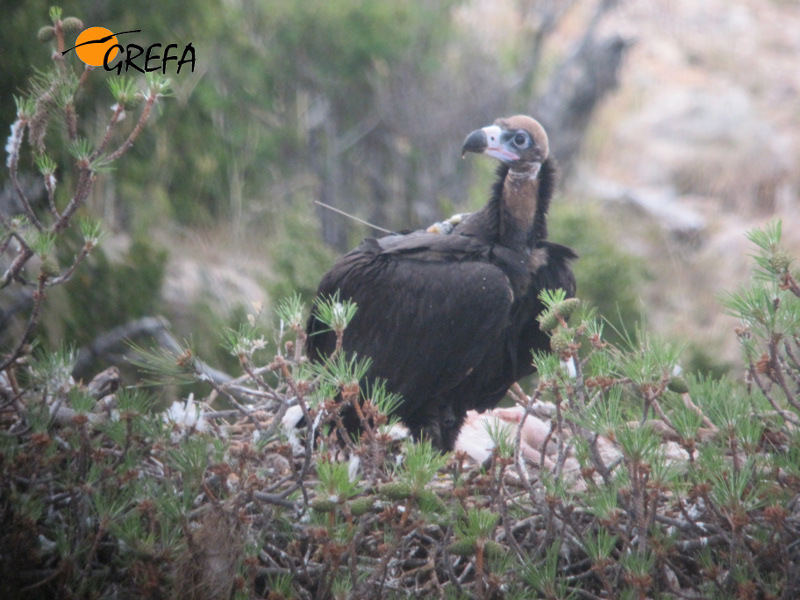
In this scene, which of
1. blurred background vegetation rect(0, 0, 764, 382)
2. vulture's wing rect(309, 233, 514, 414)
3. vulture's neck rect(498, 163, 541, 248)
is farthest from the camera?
blurred background vegetation rect(0, 0, 764, 382)

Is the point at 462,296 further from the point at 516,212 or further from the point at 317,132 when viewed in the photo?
the point at 317,132

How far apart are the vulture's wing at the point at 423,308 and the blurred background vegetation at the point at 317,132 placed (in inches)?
194

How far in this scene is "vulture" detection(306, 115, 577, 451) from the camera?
3932mm

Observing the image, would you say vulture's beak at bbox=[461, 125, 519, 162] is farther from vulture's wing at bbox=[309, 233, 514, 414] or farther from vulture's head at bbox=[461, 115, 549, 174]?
vulture's wing at bbox=[309, 233, 514, 414]

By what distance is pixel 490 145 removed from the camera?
14.3 feet

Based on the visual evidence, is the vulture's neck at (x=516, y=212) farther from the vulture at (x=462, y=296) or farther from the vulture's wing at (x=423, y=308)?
the vulture's wing at (x=423, y=308)

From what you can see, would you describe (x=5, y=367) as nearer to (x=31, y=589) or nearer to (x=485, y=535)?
(x=31, y=589)

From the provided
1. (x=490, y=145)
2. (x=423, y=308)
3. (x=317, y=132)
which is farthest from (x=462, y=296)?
(x=317, y=132)

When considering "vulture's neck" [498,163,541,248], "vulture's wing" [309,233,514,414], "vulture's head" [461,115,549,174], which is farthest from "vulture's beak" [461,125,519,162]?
"vulture's wing" [309,233,514,414]

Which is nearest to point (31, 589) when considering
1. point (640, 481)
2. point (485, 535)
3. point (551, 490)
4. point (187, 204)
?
point (485, 535)

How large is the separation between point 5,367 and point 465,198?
10.9 meters

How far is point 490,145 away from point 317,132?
425 inches

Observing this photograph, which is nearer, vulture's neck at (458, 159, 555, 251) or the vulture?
the vulture

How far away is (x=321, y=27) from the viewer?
14477 millimetres
